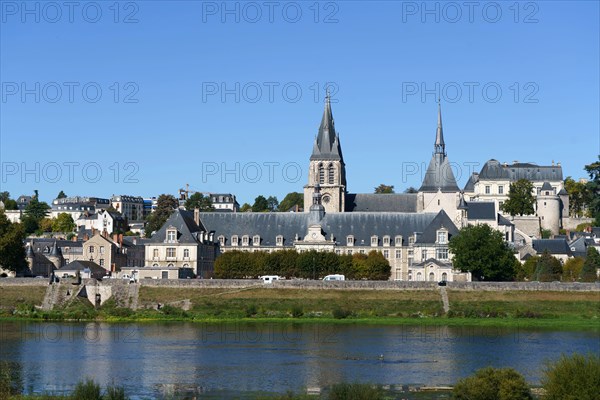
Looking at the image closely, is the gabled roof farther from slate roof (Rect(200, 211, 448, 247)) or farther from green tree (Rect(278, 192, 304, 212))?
green tree (Rect(278, 192, 304, 212))

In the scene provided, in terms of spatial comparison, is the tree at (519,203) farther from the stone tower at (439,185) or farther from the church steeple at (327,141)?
the church steeple at (327,141)

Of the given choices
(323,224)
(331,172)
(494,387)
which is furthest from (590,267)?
(494,387)

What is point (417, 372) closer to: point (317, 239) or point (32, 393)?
point (32, 393)

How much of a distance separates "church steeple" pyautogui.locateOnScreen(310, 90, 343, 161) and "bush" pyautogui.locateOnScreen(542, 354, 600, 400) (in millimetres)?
75014

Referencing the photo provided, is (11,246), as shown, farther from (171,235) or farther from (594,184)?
(594,184)

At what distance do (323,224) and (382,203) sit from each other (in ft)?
30.9

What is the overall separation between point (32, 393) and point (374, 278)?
55.1 meters

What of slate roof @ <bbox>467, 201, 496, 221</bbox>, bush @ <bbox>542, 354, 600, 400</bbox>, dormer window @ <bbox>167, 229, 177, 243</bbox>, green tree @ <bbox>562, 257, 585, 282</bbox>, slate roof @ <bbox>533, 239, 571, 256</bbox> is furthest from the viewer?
slate roof @ <bbox>467, 201, 496, 221</bbox>

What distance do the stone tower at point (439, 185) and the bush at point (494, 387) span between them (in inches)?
2636

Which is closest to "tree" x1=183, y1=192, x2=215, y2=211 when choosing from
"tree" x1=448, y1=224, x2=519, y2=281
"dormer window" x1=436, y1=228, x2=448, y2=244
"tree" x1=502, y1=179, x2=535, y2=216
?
"tree" x1=502, y1=179, x2=535, y2=216

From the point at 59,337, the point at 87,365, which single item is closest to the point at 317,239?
the point at 59,337

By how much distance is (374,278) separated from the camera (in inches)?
3659

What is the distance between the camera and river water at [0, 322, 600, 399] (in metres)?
44.6

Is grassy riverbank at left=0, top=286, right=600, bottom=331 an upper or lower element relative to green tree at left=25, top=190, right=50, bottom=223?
lower
